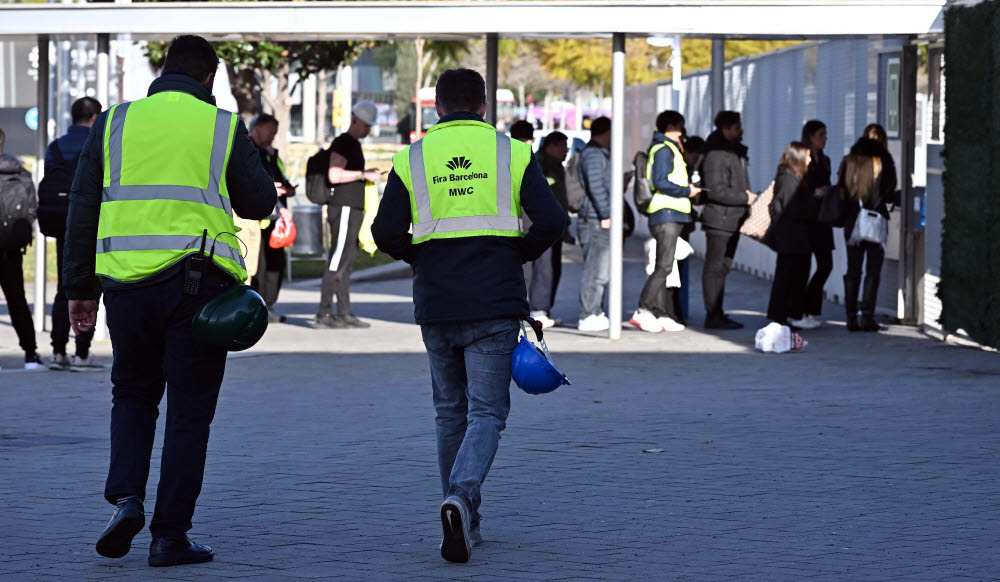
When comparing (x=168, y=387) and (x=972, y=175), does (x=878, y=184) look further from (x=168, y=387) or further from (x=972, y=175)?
(x=168, y=387)

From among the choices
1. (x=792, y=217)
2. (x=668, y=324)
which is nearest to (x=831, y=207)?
(x=792, y=217)

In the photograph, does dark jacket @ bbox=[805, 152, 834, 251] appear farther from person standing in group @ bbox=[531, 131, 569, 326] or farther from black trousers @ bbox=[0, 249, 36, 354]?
black trousers @ bbox=[0, 249, 36, 354]

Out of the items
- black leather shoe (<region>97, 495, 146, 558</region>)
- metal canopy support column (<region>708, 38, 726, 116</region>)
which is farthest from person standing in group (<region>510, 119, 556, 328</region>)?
black leather shoe (<region>97, 495, 146, 558</region>)

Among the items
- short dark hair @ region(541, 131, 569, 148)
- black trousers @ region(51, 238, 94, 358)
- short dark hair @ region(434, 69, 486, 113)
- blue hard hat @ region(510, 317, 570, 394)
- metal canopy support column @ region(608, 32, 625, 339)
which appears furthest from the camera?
short dark hair @ region(541, 131, 569, 148)

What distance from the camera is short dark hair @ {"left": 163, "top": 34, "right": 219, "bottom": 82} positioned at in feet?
19.0

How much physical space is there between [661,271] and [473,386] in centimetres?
773

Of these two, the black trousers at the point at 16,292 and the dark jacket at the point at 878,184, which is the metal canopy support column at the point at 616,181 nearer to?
the dark jacket at the point at 878,184

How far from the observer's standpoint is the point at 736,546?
5.98 meters

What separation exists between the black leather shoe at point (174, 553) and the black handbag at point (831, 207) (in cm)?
812

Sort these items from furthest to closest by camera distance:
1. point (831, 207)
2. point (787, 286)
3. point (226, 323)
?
point (831, 207) < point (787, 286) < point (226, 323)

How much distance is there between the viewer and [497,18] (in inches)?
487

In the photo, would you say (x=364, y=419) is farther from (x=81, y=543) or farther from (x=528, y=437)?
(x=81, y=543)

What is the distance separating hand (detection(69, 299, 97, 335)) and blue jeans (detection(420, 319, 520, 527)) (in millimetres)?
1147

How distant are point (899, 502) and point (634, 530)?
124 cm
